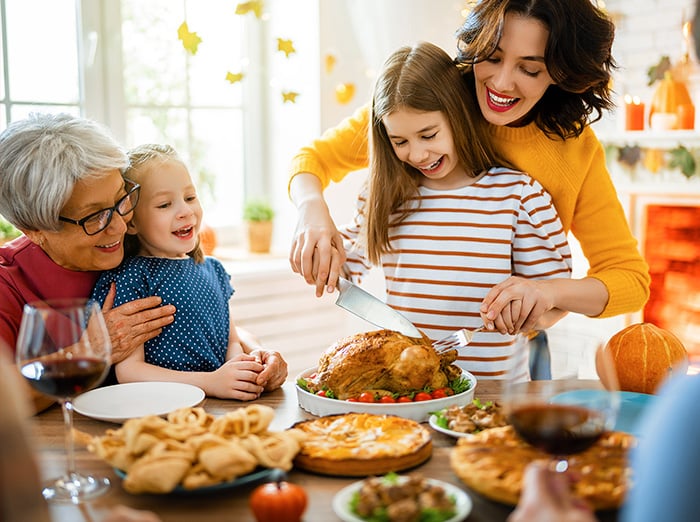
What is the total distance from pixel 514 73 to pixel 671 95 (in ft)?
7.92

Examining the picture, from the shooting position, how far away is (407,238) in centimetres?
200

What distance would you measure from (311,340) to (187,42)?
1552mm

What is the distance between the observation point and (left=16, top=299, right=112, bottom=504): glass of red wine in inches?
42.7

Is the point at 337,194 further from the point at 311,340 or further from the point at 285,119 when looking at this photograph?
→ the point at 311,340

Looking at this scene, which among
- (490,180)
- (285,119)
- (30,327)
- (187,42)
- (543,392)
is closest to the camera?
(543,392)

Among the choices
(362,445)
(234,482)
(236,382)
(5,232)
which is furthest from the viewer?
(5,232)

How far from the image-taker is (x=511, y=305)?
1588 mm

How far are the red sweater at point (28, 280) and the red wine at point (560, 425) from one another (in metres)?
1.07

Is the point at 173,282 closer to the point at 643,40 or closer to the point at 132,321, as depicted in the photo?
the point at 132,321

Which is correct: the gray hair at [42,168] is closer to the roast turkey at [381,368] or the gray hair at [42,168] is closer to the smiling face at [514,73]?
the roast turkey at [381,368]

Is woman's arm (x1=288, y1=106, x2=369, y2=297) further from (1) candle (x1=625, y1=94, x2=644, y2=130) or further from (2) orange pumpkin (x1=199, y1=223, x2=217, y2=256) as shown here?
(1) candle (x1=625, y1=94, x2=644, y2=130)

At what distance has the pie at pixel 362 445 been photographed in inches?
44.1

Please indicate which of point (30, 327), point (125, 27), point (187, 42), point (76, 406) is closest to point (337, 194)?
point (187, 42)

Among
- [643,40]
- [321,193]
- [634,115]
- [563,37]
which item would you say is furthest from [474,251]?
[643,40]
